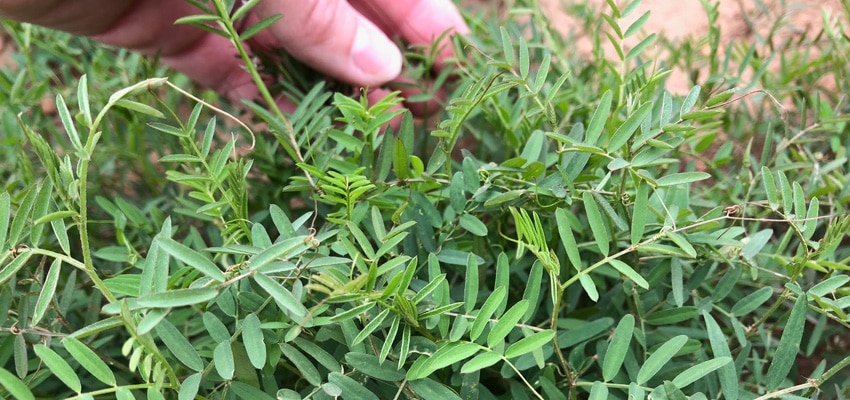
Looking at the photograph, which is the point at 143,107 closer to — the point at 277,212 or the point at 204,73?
the point at 277,212

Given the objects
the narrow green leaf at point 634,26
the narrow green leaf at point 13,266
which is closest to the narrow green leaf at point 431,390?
the narrow green leaf at point 13,266

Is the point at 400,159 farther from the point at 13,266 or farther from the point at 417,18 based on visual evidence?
the point at 417,18

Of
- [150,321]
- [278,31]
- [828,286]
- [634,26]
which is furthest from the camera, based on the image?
[278,31]

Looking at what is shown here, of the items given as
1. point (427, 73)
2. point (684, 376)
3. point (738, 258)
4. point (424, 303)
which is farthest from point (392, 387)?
point (427, 73)

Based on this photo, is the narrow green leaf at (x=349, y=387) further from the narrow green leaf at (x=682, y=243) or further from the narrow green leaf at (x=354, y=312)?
the narrow green leaf at (x=682, y=243)

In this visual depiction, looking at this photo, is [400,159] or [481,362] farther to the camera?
[400,159]

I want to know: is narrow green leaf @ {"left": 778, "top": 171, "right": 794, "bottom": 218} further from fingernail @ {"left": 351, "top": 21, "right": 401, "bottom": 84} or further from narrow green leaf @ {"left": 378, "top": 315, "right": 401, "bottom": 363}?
fingernail @ {"left": 351, "top": 21, "right": 401, "bottom": 84}

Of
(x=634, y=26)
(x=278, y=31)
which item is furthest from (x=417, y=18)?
(x=634, y=26)
